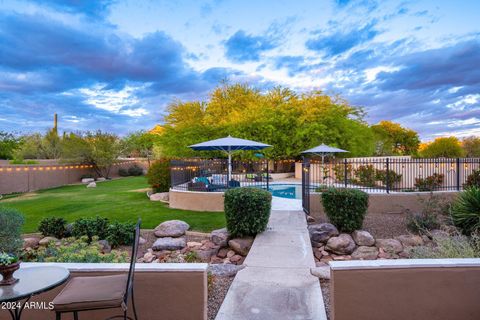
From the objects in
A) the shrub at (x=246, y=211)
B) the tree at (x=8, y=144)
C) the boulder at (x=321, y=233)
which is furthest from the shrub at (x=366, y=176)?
the tree at (x=8, y=144)

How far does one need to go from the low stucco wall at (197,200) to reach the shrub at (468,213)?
7607 millimetres

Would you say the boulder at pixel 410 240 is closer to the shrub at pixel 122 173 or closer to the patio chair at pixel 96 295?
the patio chair at pixel 96 295

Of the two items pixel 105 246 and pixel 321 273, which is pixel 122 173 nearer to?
pixel 105 246

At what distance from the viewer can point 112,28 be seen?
14.9 m

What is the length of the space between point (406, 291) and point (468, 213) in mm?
6177

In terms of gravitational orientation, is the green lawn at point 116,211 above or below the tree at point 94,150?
below

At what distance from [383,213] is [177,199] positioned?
8012mm

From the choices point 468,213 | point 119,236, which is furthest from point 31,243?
point 468,213

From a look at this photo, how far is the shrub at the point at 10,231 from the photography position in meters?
7.09

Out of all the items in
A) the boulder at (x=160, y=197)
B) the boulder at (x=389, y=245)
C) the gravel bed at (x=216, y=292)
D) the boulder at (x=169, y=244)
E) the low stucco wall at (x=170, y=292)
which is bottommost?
the boulder at (x=169, y=244)

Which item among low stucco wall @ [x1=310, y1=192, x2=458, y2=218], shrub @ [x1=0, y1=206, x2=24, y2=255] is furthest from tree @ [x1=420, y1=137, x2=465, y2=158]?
shrub @ [x1=0, y1=206, x2=24, y2=255]

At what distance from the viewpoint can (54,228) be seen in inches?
377

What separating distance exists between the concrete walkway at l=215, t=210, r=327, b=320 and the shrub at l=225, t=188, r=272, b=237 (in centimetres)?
38

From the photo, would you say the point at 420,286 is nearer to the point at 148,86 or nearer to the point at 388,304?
the point at 388,304
